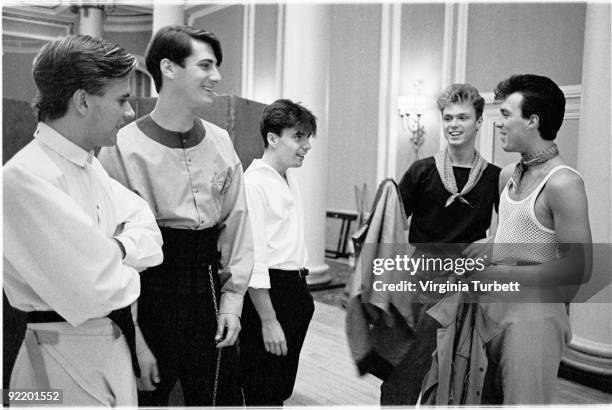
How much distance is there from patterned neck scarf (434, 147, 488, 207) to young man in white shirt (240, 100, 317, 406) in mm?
525

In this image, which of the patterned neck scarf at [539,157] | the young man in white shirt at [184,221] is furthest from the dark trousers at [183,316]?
the patterned neck scarf at [539,157]

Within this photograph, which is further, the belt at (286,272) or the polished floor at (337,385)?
the polished floor at (337,385)

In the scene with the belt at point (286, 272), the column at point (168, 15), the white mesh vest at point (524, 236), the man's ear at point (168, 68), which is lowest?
the belt at point (286, 272)

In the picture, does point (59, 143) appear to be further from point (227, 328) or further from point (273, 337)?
point (273, 337)

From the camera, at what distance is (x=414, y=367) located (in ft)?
6.29

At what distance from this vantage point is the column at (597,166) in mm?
2955

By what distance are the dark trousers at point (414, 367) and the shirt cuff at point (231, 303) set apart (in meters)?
0.62

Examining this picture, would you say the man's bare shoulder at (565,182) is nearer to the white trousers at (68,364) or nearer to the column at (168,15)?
the white trousers at (68,364)

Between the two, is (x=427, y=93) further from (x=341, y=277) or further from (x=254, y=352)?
(x=254, y=352)

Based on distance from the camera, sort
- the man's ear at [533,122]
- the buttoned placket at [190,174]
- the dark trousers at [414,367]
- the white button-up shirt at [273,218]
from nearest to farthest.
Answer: the buttoned placket at [190,174] < the man's ear at [533,122] < the dark trousers at [414,367] < the white button-up shirt at [273,218]

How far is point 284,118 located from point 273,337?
2.69 ft

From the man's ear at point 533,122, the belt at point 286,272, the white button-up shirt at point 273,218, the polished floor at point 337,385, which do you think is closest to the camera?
the man's ear at point 533,122

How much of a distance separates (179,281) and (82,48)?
0.67m

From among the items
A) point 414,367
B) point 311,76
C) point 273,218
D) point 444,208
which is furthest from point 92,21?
point 414,367
